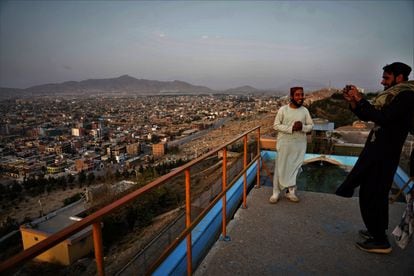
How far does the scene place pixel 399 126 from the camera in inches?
85.3

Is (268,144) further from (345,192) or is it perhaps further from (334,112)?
(334,112)

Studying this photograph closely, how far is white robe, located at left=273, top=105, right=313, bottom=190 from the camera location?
135 inches

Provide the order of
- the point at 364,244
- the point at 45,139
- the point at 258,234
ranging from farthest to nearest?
the point at 45,139
the point at 258,234
the point at 364,244

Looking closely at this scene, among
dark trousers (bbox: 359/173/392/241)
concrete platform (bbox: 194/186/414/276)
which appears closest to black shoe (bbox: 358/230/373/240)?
concrete platform (bbox: 194/186/414/276)

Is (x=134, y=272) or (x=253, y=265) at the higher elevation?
(x=134, y=272)

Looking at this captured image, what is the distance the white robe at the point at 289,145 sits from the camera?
343cm

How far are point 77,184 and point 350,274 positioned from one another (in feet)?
82.7

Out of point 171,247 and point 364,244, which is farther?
point 364,244

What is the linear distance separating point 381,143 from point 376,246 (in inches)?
38.0

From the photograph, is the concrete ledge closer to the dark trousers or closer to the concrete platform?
the concrete platform

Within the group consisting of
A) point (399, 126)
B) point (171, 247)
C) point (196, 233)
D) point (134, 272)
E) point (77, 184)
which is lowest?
point (77, 184)

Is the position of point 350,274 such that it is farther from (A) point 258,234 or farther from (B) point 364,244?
(A) point 258,234

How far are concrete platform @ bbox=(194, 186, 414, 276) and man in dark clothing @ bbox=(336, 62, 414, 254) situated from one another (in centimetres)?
21

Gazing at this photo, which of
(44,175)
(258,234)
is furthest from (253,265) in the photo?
(44,175)
